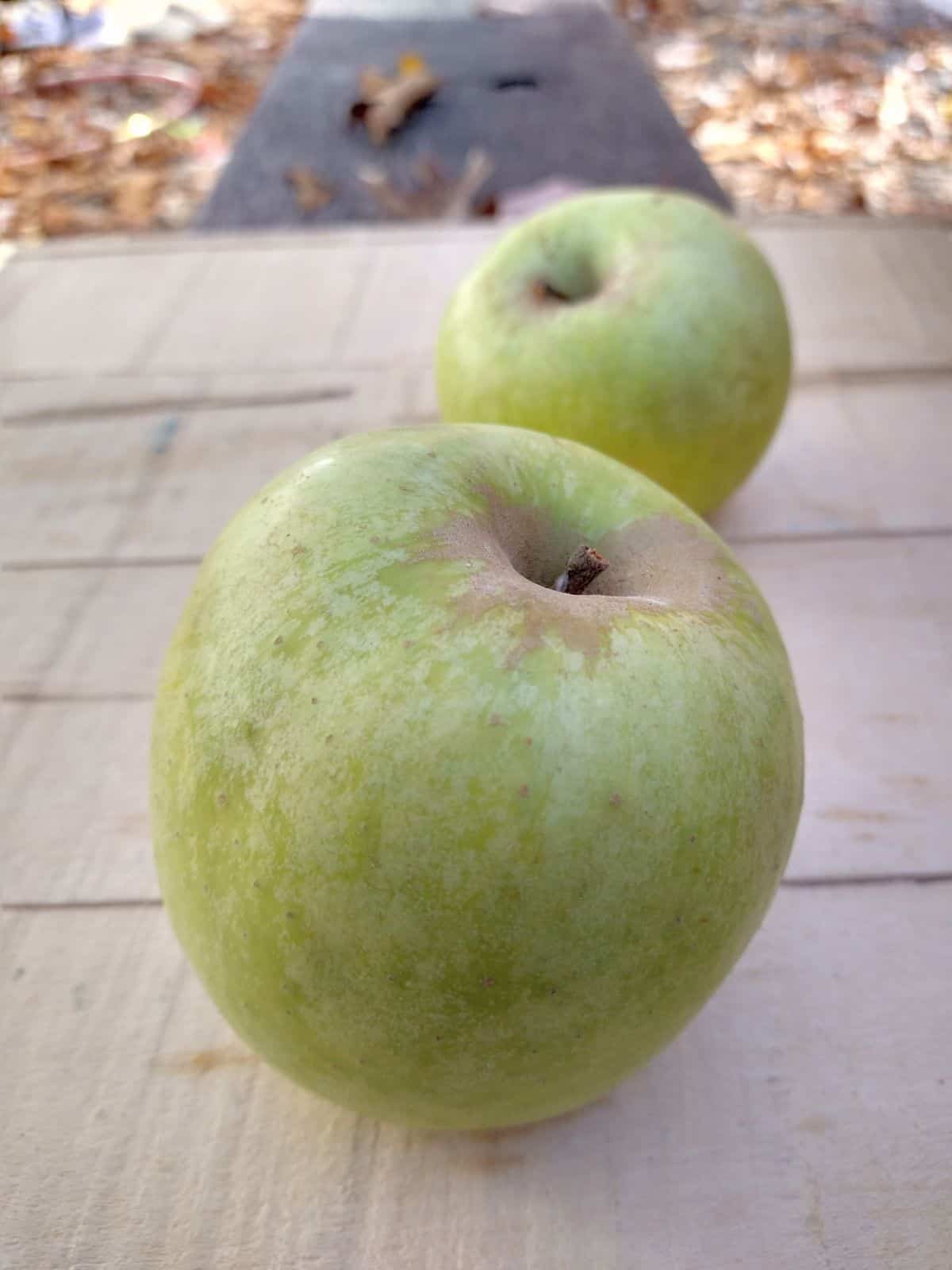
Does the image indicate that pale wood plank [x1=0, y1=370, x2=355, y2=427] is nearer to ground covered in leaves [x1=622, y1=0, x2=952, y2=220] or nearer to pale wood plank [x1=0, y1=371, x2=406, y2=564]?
pale wood plank [x1=0, y1=371, x2=406, y2=564]

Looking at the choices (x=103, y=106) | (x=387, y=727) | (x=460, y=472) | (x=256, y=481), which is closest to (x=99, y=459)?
(x=256, y=481)

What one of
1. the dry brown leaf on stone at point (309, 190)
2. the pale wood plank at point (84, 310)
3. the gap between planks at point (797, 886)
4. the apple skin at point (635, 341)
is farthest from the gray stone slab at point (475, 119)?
the gap between planks at point (797, 886)

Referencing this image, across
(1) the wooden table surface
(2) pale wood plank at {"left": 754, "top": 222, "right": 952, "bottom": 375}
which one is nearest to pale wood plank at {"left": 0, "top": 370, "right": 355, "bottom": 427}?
(1) the wooden table surface

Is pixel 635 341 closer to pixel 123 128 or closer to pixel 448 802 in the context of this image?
pixel 448 802

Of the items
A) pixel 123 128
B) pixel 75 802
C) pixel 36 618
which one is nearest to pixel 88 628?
pixel 36 618

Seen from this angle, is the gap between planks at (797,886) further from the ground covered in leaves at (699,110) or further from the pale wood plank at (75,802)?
the ground covered in leaves at (699,110)

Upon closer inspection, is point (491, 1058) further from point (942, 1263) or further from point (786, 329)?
point (786, 329)
